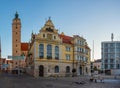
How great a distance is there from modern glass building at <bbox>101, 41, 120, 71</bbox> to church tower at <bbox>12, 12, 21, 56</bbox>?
6663cm

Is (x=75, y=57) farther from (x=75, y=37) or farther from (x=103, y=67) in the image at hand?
(x=103, y=67)

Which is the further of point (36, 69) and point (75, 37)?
point (75, 37)

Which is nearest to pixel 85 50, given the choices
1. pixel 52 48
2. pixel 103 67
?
pixel 52 48

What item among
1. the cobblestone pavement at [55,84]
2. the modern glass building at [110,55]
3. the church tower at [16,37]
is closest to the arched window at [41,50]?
the cobblestone pavement at [55,84]

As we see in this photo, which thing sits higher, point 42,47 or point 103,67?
point 42,47

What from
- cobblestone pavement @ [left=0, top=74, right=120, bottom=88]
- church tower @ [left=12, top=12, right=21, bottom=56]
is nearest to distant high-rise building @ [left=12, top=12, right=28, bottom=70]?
church tower @ [left=12, top=12, right=21, bottom=56]

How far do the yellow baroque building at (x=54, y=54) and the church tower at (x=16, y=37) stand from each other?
50.9 metres

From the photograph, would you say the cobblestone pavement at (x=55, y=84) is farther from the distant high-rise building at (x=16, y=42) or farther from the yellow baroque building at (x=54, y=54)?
the distant high-rise building at (x=16, y=42)

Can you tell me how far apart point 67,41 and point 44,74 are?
1726 centimetres

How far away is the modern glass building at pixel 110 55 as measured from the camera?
509 ft

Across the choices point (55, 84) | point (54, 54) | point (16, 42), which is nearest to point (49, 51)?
point (54, 54)

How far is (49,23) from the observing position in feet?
229

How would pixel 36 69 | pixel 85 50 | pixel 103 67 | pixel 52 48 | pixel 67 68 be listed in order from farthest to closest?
pixel 103 67
pixel 85 50
pixel 67 68
pixel 52 48
pixel 36 69

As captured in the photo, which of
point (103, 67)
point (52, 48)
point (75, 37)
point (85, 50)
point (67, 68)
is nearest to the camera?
point (52, 48)
